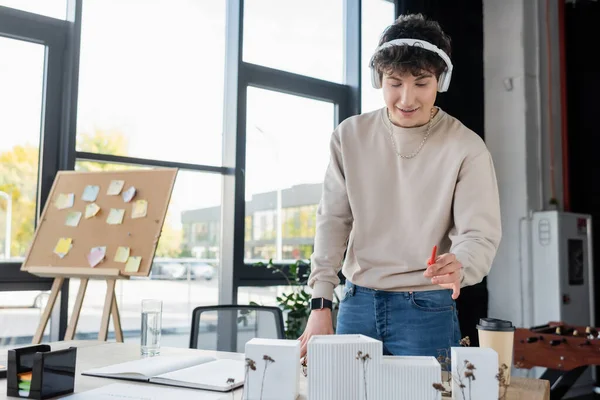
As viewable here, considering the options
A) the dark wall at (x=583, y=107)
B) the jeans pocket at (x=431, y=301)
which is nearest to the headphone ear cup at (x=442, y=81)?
the jeans pocket at (x=431, y=301)

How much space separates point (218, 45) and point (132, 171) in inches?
49.2

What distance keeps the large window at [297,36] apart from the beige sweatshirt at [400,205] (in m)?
2.49

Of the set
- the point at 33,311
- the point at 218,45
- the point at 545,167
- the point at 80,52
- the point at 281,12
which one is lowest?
the point at 33,311

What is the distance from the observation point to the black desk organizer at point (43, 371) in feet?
3.78

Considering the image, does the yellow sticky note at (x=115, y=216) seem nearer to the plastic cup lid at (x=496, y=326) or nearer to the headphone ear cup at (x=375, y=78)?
the headphone ear cup at (x=375, y=78)

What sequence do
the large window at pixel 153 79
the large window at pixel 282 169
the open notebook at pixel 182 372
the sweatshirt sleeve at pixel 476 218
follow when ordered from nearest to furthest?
the open notebook at pixel 182 372, the sweatshirt sleeve at pixel 476 218, the large window at pixel 153 79, the large window at pixel 282 169

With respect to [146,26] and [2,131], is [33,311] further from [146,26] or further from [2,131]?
[146,26]

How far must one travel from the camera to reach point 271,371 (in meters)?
1.02

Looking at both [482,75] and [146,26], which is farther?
[482,75]

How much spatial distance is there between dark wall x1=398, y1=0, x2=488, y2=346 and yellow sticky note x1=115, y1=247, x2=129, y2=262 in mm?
2675

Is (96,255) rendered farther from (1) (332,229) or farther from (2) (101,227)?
(1) (332,229)

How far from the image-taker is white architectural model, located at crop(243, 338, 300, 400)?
3.32 ft

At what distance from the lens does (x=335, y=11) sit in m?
4.46

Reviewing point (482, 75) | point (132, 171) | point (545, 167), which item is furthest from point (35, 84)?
point (545, 167)
